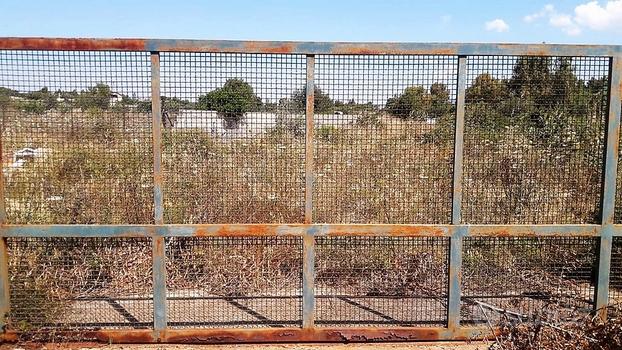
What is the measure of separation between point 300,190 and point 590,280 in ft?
8.53

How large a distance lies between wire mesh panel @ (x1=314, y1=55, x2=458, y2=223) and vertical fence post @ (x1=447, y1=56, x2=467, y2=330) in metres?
0.08

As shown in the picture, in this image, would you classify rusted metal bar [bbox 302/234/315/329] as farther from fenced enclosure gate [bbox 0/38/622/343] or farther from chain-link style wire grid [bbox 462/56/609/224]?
chain-link style wire grid [bbox 462/56/609/224]

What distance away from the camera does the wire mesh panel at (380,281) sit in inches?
181

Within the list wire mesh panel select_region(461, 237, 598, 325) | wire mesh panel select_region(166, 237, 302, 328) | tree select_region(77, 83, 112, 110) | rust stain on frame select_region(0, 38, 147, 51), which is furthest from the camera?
wire mesh panel select_region(166, 237, 302, 328)

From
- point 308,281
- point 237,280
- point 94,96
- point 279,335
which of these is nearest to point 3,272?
point 94,96

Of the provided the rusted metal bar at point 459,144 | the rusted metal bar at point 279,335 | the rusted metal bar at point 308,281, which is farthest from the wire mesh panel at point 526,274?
the rusted metal bar at point 308,281

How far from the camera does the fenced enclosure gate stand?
4098 mm

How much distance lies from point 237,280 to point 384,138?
206cm

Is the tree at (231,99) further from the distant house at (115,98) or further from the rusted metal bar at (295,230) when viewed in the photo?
the rusted metal bar at (295,230)

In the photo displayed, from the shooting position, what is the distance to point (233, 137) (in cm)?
423

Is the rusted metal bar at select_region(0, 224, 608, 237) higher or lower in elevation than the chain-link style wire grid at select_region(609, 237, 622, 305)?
higher

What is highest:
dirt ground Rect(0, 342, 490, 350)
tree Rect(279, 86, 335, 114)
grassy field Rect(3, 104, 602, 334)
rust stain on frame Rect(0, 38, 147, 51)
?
rust stain on frame Rect(0, 38, 147, 51)

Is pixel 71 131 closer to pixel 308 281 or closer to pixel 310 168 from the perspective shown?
pixel 310 168

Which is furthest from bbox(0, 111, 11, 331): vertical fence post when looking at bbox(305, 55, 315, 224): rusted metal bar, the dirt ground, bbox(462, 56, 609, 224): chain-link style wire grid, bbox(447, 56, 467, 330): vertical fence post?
bbox(462, 56, 609, 224): chain-link style wire grid
